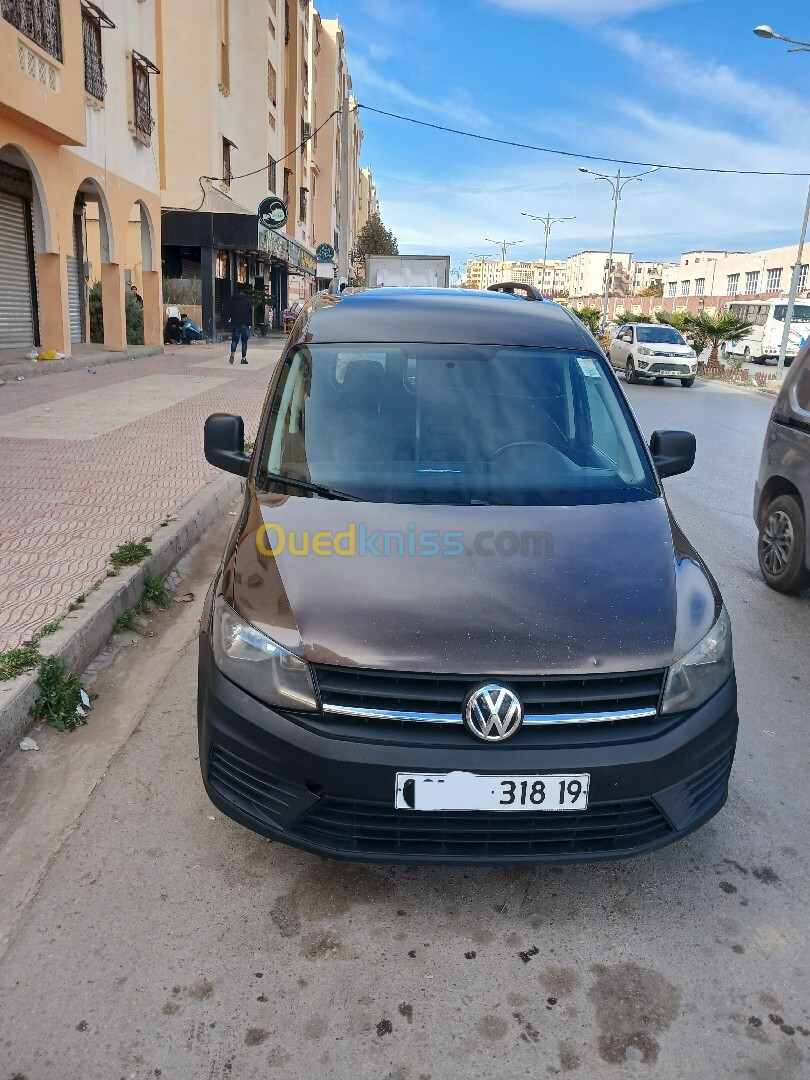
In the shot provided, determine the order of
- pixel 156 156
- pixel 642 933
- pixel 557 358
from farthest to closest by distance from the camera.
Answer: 1. pixel 156 156
2. pixel 557 358
3. pixel 642 933

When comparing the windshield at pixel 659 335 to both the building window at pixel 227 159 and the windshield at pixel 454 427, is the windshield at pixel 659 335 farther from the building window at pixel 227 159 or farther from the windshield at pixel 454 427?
the windshield at pixel 454 427

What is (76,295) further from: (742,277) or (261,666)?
(742,277)

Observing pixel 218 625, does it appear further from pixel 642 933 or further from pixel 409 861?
pixel 642 933

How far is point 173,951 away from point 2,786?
1.24 meters

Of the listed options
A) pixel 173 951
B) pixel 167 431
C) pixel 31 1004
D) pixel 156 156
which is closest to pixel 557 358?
pixel 173 951

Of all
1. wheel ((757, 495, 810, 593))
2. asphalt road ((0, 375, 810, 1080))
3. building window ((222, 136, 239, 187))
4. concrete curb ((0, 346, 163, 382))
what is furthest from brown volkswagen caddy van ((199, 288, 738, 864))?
building window ((222, 136, 239, 187))

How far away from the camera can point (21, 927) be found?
8.48 feet

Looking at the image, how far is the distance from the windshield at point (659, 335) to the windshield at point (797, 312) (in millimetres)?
17874

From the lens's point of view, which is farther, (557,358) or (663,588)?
(557,358)

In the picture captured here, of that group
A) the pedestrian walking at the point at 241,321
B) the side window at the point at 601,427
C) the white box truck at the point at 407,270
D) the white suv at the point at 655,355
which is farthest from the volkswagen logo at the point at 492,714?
the white suv at the point at 655,355

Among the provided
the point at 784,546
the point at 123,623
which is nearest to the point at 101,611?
the point at 123,623

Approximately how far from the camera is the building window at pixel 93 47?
16.9 meters

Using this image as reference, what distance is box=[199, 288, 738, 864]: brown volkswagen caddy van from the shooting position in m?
2.41

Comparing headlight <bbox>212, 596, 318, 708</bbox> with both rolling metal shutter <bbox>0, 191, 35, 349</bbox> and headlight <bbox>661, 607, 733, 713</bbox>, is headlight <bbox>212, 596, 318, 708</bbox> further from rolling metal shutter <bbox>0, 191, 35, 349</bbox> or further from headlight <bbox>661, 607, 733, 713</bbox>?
rolling metal shutter <bbox>0, 191, 35, 349</bbox>
